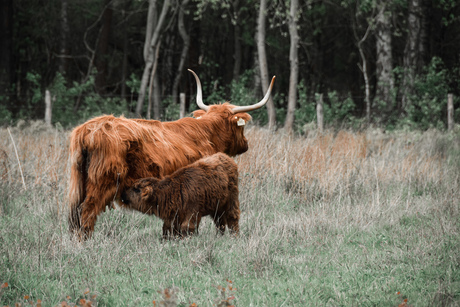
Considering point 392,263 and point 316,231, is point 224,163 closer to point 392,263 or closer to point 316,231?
point 316,231

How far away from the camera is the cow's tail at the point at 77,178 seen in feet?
14.2

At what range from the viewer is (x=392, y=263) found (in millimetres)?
4195

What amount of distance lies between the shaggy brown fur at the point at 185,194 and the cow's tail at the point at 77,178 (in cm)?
37

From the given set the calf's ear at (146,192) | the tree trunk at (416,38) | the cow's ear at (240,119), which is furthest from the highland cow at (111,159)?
the tree trunk at (416,38)

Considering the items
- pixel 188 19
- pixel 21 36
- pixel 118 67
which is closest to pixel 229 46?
pixel 188 19

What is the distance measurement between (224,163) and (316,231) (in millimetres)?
1214

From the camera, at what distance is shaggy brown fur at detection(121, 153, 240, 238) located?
14.5ft

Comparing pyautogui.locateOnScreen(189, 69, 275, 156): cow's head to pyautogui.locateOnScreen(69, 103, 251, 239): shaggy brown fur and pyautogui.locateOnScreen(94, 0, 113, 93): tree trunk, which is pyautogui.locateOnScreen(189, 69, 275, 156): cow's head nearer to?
pyautogui.locateOnScreen(69, 103, 251, 239): shaggy brown fur

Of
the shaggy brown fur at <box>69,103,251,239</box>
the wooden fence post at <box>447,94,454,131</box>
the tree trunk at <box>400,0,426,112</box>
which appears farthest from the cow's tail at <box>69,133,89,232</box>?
the tree trunk at <box>400,0,426,112</box>

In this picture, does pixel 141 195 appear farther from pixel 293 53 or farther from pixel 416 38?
pixel 416 38

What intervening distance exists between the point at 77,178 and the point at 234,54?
76.8 ft

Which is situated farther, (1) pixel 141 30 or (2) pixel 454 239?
(1) pixel 141 30

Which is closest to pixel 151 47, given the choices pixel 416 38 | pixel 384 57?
pixel 384 57

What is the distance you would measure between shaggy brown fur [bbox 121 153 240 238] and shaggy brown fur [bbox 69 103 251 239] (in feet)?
0.60
